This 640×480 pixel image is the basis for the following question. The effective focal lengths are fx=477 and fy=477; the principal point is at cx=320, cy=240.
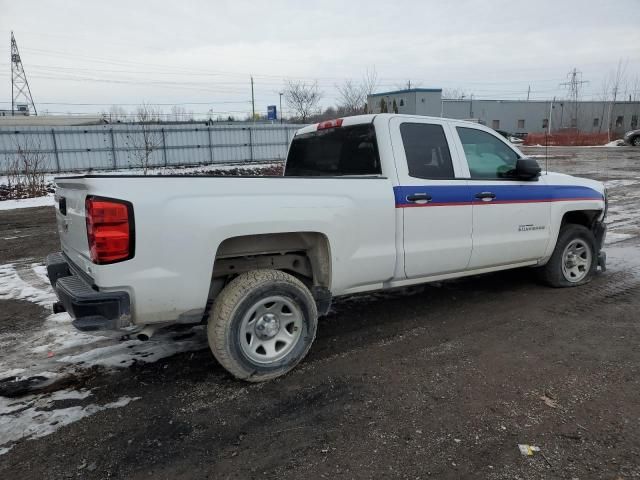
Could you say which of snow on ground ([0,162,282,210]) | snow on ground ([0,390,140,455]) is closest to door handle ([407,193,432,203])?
snow on ground ([0,390,140,455])

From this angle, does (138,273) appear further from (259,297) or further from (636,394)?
(636,394)

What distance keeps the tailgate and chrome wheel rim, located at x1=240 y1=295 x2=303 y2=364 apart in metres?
1.18

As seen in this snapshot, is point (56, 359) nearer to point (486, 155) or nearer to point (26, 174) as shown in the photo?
point (486, 155)

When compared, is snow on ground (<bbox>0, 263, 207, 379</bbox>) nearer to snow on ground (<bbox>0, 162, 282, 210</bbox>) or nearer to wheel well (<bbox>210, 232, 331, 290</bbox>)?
wheel well (<bbox>210, 232, 331, 290</bbox>)

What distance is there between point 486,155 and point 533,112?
6638 cm

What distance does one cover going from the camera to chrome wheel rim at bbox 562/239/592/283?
5574 mm

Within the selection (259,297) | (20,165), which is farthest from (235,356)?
(20,165)

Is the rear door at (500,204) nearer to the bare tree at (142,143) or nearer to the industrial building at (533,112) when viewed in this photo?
the bare tree at (142,143)

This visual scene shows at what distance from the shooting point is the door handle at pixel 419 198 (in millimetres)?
4079

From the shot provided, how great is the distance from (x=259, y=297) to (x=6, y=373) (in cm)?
214

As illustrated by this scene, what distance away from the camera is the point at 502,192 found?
4.73m

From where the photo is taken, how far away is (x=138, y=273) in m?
3.02

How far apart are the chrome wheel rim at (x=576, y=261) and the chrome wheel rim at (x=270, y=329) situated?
356 cm

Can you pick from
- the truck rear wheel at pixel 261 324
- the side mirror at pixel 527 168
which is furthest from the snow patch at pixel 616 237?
the truck rear wheel at pixel 261 324
